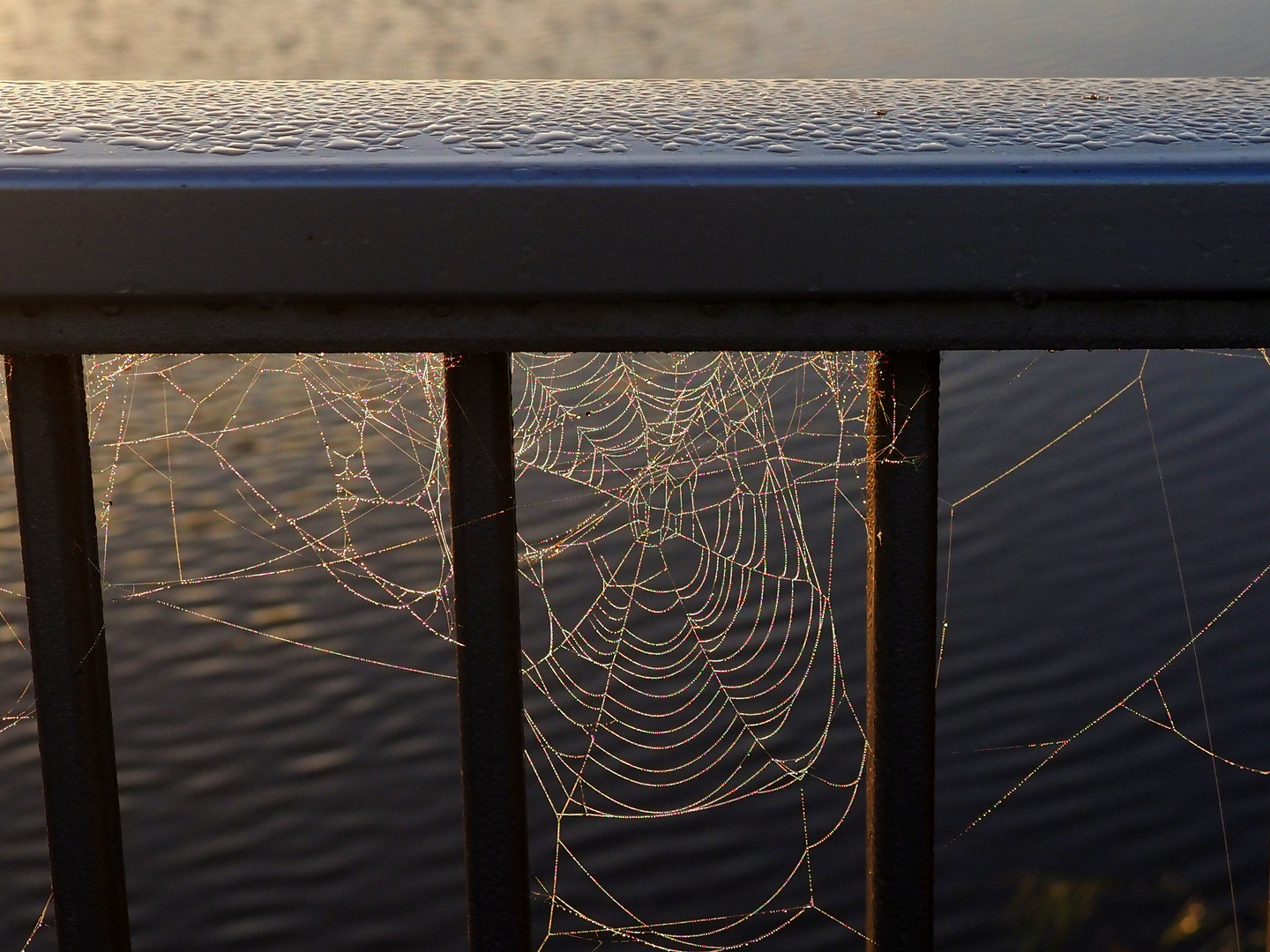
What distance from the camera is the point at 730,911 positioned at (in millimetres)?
5910

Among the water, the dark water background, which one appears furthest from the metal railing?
the water

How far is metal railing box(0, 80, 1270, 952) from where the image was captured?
58cm

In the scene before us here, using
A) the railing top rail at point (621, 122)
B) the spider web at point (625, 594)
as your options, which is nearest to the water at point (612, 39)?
the spider web at point (625, 594)

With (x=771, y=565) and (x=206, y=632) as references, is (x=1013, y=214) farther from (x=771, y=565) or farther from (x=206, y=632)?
(x=206, y=632)

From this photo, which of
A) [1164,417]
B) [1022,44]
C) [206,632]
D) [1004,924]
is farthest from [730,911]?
[1022,44]

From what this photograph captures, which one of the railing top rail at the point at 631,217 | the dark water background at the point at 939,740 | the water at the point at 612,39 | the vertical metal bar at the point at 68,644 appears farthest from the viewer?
the water at the point at 612,39

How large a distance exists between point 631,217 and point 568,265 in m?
0.04

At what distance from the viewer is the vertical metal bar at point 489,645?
673mm

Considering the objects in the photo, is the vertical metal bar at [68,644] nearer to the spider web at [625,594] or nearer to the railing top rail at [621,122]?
the railing top rail at [621,122]

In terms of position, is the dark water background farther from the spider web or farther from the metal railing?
the metal railing

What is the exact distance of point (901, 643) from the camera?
2.28 feet

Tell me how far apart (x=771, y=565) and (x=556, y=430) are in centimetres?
135

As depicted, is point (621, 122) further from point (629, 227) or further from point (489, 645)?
point (489, 645)

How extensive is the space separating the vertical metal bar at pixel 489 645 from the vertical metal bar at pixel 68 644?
211mm
